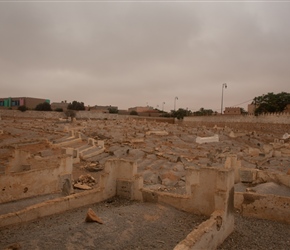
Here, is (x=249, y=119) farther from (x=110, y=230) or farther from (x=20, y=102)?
(x=20, y=102)

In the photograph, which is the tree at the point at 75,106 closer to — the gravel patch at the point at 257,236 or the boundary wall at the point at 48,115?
the boundary wall at the point at 48,115

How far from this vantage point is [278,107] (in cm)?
6244

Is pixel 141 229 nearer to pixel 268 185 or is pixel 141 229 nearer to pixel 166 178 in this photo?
pixel 268 185

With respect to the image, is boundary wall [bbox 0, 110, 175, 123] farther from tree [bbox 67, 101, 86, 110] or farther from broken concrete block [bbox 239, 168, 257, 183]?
broken concrete block [bbox 239, 168, 257, 183]

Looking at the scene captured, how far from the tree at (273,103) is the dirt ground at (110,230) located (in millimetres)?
60581

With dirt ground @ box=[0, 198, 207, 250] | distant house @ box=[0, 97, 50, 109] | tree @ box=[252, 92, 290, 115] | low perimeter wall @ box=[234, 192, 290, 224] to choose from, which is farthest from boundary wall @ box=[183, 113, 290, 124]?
distant house @ box=[0, 97, 50, 109]

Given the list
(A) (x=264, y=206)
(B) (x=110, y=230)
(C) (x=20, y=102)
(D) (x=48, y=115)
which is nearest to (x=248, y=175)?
(A) (x=264, y=206)

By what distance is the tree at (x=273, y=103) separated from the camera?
62688mm

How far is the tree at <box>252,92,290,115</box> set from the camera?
6269 cm

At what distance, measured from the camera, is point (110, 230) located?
7742 mm

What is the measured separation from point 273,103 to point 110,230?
64527 mm

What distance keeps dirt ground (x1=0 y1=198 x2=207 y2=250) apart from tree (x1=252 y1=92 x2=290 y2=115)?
60.6m

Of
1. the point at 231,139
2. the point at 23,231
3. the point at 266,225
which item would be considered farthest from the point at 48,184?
the point at 231,139

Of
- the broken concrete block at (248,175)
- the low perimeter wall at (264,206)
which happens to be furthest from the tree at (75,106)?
the low perimeter wall at (264,206)
